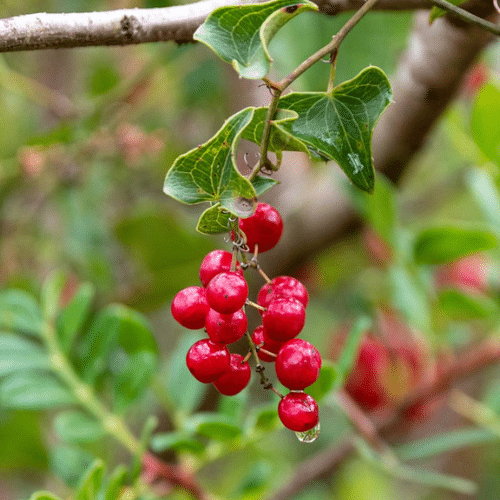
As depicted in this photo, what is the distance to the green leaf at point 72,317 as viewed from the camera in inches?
25.1

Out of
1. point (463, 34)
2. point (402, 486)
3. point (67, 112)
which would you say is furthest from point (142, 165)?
point (402, 486)

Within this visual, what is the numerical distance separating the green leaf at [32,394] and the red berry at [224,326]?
1.10 feet

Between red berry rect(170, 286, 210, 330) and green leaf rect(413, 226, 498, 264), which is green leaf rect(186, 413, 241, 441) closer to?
red berry rect(170, 286, 210, 330)

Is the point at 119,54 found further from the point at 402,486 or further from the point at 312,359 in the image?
the point at 402,486

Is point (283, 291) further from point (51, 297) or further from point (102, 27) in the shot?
point (51, 297)

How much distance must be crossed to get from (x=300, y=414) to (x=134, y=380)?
32cm

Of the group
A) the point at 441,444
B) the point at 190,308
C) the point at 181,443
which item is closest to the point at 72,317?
the point at 181,443

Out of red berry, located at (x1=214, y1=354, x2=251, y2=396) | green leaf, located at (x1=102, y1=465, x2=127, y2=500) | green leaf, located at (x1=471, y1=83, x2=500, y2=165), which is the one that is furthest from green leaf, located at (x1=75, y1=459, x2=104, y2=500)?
green leaf, located at (x1=471, y1=83, x2=500, y2=165)

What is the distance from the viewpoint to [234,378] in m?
0.37

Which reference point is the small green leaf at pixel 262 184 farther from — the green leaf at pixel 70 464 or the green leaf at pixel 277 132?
the green leaf at pixel 70 464

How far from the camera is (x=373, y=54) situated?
827 mm

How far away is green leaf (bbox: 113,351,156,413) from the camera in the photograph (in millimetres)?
624

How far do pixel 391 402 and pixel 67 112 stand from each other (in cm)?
72

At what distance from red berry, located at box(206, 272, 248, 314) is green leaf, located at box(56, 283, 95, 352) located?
1.11 ft
